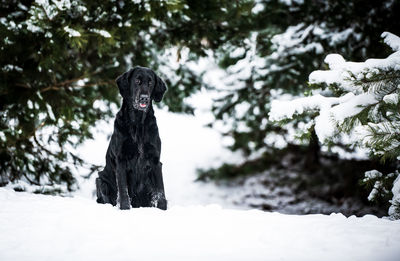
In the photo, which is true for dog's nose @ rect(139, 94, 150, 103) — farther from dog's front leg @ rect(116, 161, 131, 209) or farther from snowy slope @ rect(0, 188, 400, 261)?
snowy slope @ rect(0, 188, 400, 261)

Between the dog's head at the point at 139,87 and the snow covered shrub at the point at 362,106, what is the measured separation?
1411mm

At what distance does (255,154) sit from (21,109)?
27.2 feet

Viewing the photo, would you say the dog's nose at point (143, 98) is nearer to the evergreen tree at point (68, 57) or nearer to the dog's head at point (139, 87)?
the dog's head at point (139, 87)

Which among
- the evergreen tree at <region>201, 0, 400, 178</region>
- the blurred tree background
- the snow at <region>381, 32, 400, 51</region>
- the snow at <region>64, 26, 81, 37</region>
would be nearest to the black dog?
the snow at <region>64, 26, 81, 37</region>

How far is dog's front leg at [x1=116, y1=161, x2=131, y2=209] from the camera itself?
4.07m

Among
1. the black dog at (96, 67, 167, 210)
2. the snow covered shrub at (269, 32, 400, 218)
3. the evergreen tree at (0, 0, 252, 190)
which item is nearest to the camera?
the snow covered shrub at (269, 32, 400, 218)

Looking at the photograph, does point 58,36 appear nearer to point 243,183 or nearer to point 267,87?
point 267,87

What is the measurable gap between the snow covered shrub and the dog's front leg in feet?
5.74

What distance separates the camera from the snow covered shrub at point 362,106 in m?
3.16

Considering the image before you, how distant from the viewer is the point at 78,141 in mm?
7102

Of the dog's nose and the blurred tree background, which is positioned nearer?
the dog's nose

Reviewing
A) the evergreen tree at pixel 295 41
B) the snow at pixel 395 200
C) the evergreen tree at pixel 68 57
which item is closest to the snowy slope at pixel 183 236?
the snow at pixel 395 200

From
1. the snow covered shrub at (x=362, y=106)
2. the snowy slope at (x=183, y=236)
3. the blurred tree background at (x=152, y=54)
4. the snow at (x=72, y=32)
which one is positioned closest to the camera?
the snowy slope at (x=183, y=236)

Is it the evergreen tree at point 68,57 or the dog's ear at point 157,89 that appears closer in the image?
the dog's ear at point 157,89
